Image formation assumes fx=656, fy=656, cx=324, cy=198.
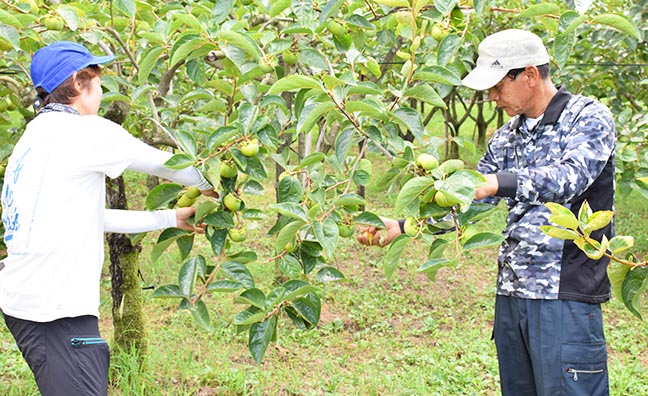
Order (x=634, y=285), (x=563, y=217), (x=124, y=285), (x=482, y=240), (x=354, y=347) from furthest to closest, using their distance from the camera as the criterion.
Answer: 1. (x=354, y=347)
2. (x=124, y=285)
3. (x=482, y=240)
4. (x=634, y=285)
5. (x=563, y=217)

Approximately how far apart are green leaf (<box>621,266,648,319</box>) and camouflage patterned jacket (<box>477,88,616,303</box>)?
10.9 inches

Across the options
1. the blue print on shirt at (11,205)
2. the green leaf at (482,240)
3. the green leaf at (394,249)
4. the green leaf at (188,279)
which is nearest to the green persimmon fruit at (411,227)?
the green leaf at (394,249)

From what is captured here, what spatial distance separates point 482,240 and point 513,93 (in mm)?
524

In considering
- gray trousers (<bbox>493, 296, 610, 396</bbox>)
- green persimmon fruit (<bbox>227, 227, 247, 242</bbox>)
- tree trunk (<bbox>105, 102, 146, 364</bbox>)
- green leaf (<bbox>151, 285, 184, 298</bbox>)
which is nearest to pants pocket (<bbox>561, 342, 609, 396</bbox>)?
gray trousers (<bbox>493, 296, 610, 396</bbox>)

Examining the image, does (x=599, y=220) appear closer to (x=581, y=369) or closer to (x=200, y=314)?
(x=581, y=369)

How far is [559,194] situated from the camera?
1.43 meters

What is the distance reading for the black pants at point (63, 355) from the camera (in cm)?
148

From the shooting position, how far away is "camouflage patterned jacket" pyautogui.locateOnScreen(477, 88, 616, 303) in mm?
1455

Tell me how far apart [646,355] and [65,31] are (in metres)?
2.99

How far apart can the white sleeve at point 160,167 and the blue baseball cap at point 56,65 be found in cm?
24

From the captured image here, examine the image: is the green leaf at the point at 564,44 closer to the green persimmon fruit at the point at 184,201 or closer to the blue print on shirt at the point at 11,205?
the green persimmon fruit at the point at 184,201

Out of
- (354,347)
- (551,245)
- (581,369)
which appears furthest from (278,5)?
(354,347)

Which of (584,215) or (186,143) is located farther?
(186,143)

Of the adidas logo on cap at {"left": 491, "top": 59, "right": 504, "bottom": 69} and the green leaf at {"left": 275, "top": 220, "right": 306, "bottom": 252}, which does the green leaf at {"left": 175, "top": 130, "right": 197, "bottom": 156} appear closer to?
the green leaf at {"left": 275, "top": 220, "right": 306, "bottom": 252}
